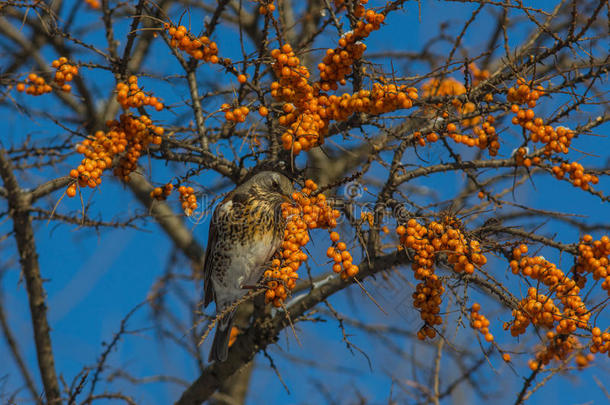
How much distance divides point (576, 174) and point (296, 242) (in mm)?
1528

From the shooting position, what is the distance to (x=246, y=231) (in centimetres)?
379

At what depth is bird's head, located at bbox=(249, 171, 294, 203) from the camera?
3457 millimetres

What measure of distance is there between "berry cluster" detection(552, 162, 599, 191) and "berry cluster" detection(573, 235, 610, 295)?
0.35m

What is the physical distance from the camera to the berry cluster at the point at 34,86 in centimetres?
352

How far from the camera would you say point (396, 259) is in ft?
11.0

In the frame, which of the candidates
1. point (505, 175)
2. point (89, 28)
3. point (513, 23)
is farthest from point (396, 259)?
point (89, 28)

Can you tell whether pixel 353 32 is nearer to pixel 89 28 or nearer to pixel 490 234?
pixel 490 234

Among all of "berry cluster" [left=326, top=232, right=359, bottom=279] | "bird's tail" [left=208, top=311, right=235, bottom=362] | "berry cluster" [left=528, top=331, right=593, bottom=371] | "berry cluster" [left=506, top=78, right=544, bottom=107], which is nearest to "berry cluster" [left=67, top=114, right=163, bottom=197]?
"berry cluster" [left=326, top=232, right=359, bottom=279]

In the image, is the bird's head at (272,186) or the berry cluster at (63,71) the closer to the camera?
the berry cluster at (63,71)

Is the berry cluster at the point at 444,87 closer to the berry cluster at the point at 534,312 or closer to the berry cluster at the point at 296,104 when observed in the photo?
the berry cluster at the point at 296,104

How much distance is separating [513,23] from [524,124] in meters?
3.07

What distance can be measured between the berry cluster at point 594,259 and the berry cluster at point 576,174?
Answer: 348 mm

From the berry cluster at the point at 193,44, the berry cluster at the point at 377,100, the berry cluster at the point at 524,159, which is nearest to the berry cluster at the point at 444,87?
the berry cluster at the point at 524,159

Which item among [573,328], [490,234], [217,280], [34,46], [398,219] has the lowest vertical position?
[573,328]
